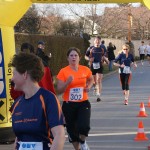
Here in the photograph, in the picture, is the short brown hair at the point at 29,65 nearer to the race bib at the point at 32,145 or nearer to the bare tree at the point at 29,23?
the race bib at the point at 32,145

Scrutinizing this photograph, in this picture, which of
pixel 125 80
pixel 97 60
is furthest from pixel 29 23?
pixel 125 80

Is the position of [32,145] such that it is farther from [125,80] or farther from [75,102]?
[125,80]

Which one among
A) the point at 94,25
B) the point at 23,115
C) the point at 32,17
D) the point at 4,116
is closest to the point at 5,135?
the point at 4,116

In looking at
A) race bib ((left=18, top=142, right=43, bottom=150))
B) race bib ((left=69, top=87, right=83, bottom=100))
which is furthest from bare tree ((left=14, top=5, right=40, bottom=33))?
race bib ((left=18, top=142, right=43, bottom=150))

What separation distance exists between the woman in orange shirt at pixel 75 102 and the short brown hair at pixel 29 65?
3.65 m

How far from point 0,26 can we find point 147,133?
374cm

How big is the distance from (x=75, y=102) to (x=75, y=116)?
216mm

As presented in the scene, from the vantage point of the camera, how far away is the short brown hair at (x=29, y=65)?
3.91 metres

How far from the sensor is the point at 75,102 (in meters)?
7.93

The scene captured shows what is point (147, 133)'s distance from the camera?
33.9 ft

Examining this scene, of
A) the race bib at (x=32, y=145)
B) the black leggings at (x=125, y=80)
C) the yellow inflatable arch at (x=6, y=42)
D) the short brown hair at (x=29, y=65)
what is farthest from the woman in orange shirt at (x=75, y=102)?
the black leggings at (x=125, y=80)

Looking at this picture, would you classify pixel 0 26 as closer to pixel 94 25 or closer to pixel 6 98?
pixel 6 98

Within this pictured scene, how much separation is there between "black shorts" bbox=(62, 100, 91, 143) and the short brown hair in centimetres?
387

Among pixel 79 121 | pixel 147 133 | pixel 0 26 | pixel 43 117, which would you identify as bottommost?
pixel 147 133
